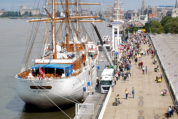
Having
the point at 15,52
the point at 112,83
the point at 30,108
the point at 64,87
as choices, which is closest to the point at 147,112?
the point at 112,83

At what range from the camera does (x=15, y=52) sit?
82062 mm

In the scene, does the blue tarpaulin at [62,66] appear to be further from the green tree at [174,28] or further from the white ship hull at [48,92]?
the green tree at [174,28]

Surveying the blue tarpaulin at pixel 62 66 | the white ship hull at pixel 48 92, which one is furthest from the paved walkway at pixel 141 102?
the blue tarpaulin at pixel 62 66

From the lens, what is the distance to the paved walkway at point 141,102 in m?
27.5

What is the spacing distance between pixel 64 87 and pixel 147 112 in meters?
9.28

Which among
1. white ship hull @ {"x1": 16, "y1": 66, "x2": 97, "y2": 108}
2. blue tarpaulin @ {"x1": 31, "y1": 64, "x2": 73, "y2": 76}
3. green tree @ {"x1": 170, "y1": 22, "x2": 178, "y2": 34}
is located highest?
blue tarpaulin @ {"x1": 31, "y1": 64, "x2": 73, "y2": 76}

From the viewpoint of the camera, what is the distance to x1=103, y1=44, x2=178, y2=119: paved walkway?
90.3ft

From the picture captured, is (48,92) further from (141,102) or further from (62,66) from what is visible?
(141,102)

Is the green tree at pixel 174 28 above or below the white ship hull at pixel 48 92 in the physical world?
below

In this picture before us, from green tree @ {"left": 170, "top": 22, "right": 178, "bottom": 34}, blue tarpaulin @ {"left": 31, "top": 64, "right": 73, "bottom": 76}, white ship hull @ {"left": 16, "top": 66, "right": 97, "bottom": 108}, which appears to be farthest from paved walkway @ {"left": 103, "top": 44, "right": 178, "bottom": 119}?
green tree @ {"left": 170, "top": 22, "right": 178, "bottom": 34}

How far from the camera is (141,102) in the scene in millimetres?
30844

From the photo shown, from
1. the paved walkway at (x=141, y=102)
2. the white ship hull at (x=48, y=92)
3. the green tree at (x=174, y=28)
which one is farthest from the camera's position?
the green tree at (x=174, y=28)

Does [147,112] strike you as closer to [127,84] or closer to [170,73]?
[127,84]

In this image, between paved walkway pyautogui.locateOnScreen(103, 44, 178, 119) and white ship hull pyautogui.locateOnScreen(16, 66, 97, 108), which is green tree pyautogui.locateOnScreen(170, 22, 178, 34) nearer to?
paved walkway pyautogui.locateOnScreen(103, 44, 178, 119)
